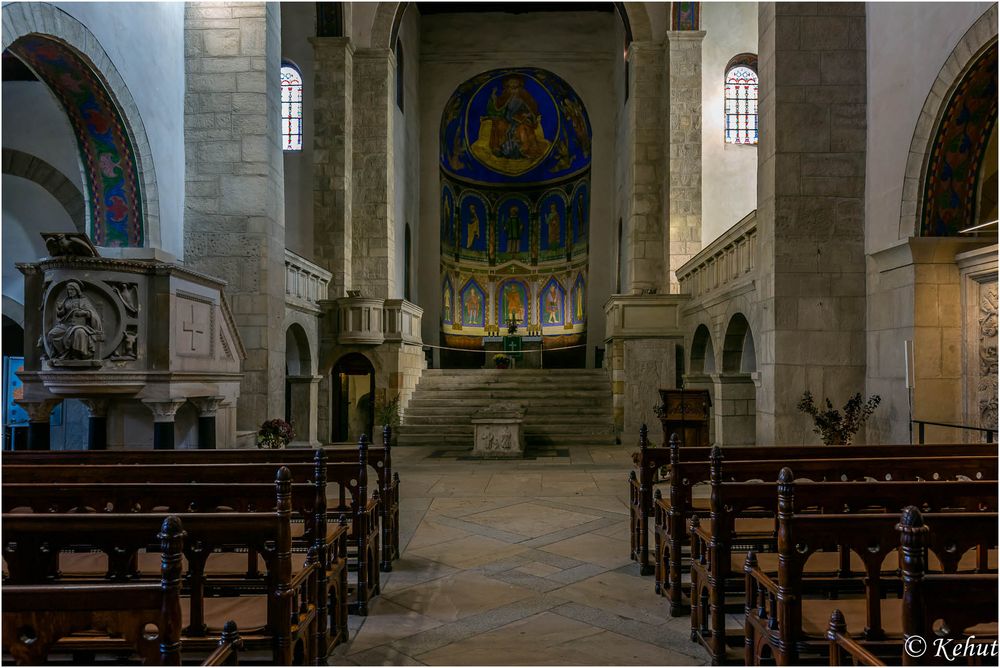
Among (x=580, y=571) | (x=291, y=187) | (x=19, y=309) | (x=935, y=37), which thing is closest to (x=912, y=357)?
(x=935, y=37)

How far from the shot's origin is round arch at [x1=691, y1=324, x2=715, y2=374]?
1323cm

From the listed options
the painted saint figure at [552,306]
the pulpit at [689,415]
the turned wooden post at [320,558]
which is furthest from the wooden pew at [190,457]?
the painted saint figure at [552,306]

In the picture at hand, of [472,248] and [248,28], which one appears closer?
[248,28]

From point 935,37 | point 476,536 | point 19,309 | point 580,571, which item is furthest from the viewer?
point 19,309

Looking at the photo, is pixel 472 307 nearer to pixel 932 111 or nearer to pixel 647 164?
pixel 647 164

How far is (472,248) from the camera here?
78.3 ft

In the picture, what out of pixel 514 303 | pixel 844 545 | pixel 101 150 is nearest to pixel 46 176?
pixel 101 150

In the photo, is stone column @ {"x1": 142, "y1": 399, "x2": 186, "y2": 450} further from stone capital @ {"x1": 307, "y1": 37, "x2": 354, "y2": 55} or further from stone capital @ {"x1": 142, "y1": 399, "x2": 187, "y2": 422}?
stone capital @ {"x1": 307, "y1": 37, "x2": 354, "y2": 55}

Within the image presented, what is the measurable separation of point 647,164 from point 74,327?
42.0 ft

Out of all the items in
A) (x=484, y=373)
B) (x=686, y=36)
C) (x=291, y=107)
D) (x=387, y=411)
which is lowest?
(x=387, y=411)

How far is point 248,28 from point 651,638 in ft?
27.3

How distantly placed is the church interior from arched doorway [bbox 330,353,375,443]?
0.27 ft

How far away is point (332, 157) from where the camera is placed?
1500 cm

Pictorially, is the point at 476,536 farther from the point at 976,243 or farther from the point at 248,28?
the point at 248,28
